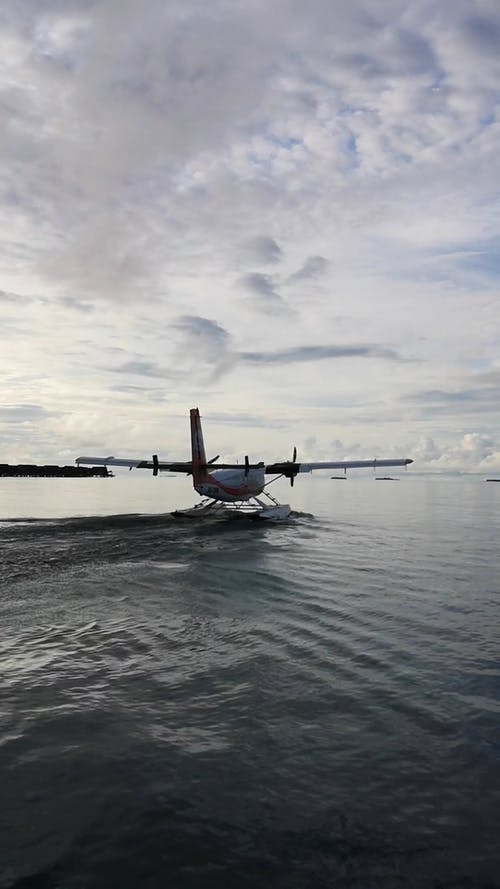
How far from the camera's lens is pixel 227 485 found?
43125 mm

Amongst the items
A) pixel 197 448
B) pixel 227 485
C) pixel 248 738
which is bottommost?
pixel 248 738

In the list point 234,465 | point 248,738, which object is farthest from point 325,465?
point 248,738

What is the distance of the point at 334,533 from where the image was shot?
1437 inches

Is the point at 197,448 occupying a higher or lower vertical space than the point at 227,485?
higher

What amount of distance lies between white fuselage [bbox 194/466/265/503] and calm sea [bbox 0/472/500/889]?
25203 mm

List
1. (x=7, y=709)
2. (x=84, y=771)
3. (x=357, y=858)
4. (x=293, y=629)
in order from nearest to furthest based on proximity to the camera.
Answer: (x=357, y=858) < (x=84, y=771) < (x=7, y=709) < (x=293, y=629)

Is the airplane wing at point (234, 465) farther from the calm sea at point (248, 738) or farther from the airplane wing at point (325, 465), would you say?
the calm sea at point (248, 738)

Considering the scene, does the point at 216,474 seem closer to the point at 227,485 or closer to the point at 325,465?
the point at 227,485

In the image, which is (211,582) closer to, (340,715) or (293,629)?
(293,629)

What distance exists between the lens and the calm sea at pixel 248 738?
5305 millimetres

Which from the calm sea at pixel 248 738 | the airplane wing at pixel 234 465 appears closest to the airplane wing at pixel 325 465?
the airplane wing at pixel 234 465

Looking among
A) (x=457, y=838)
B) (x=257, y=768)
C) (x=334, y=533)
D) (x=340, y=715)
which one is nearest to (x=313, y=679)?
A: (x=340, y=715)

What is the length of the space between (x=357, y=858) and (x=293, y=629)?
26.2ft

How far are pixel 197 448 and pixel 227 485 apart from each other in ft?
13.3
